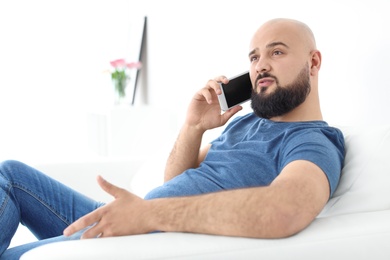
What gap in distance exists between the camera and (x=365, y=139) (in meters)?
1.37

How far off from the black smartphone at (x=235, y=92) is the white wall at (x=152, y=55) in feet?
1.14

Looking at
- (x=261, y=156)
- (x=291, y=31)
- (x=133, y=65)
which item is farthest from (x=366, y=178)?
(x=133, y=65)

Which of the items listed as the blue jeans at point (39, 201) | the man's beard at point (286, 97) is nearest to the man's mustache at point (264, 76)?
the man's beard at point (286, 97)

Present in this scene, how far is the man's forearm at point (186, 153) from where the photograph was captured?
1.73m

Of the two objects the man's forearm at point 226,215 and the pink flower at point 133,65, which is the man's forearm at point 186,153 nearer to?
the man's forearm at point 226,215

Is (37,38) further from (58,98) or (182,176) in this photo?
(182,176)

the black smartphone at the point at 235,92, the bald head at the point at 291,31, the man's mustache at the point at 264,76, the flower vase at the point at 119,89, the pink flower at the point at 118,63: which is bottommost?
the flower vase at the point at 119,89

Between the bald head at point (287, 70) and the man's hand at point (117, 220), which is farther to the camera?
the bald head at point (287, 70)

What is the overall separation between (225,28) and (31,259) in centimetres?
201

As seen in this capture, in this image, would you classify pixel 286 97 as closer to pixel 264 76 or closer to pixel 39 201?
pixel 264 76

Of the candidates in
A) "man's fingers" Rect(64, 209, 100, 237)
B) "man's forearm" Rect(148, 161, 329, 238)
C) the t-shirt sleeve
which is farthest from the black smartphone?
"man's fingers" Rect(64, 209, 100, 237)

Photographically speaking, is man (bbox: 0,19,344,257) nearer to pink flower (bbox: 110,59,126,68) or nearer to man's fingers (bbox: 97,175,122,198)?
man's fingers (bbox: 97,175,122,198)

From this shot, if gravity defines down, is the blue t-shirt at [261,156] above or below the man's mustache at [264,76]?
below

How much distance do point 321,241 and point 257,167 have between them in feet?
1.36
